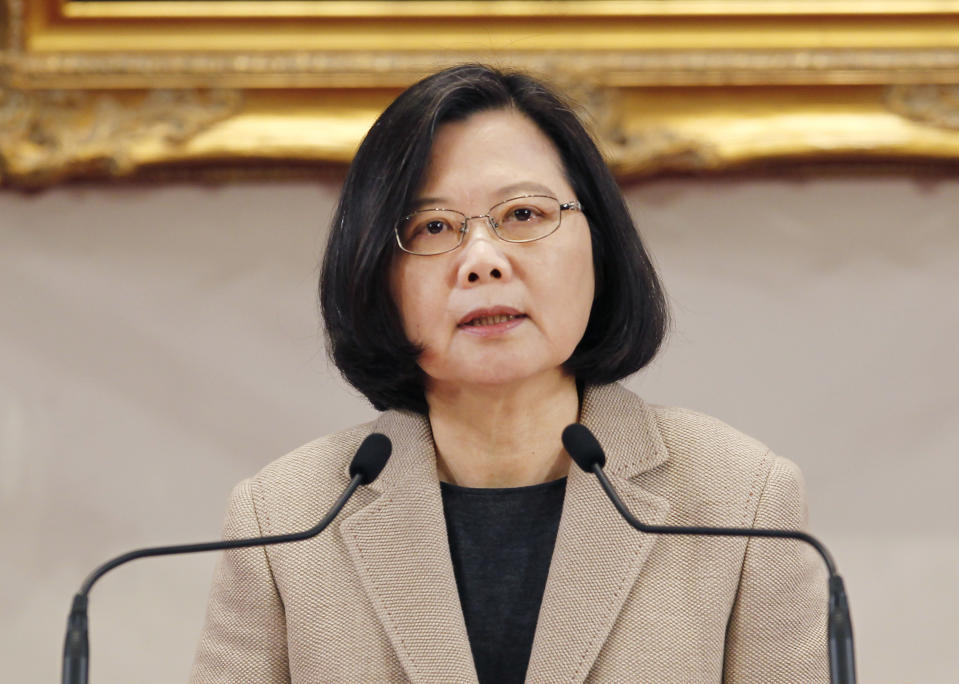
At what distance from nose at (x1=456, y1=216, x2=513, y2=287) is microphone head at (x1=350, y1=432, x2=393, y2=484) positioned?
0.24 metres

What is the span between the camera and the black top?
1.67 metres

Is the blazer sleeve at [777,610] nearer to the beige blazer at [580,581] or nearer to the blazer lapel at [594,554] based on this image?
the beige blazer at [580,581]

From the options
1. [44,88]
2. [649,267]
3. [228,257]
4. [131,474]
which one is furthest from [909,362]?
[44,88]

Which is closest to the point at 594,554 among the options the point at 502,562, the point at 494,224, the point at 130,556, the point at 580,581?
the point at 580,581

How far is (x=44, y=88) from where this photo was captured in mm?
2463

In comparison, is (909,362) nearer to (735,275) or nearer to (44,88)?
(735,275)

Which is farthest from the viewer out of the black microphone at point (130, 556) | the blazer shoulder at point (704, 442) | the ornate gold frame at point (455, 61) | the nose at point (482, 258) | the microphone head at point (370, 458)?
the ornate gold frame at point (455, 61)

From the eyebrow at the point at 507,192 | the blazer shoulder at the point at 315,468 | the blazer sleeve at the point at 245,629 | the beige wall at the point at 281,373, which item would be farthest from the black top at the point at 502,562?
the beige wall at the point at 281,373

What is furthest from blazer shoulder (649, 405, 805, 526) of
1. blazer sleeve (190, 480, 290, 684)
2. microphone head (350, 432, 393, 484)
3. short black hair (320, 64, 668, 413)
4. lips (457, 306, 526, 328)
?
blazer sleeve (190, 480, 290, 684)

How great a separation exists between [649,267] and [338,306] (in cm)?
45

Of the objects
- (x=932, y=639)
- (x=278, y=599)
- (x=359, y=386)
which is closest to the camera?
(x=278, y=599)

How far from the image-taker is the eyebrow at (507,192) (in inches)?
64.4

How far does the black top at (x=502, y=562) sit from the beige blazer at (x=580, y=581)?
7 cm

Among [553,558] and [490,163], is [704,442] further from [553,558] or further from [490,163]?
[490,163]
